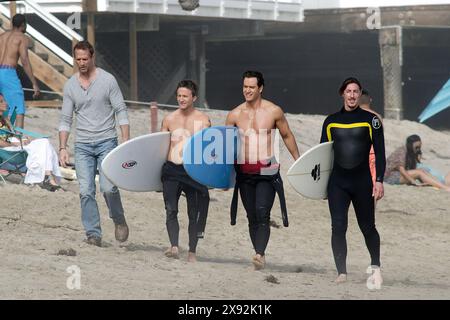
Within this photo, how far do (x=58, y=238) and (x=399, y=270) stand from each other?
9.91 feet

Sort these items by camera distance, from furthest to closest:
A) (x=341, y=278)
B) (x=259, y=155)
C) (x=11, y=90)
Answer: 1. (x=11, y=90)
2. (x=259, y=155)
3. (x=341, y=278)

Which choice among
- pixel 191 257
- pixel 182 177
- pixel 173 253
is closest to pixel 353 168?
pixel 182 177

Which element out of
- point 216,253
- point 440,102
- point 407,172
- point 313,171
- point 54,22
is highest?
point 54,22

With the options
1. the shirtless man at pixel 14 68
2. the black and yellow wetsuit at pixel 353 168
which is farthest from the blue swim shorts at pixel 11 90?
the black and yellow wetsuit at pixel 353 168

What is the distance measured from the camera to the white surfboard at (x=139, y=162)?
35.8 ft

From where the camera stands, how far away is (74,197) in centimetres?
1384

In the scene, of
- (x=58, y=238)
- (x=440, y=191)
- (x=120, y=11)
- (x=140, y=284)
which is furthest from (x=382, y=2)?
(x=140, y=284)

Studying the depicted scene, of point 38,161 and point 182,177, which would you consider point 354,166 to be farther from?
point 38,161

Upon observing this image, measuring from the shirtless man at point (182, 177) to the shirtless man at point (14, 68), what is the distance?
4523 mm

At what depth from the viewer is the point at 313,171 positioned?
10328 millimetres

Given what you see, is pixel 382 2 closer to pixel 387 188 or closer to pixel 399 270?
pixel 387 188

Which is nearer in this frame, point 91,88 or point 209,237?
point 91,88

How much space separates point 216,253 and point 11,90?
13.6 ft
